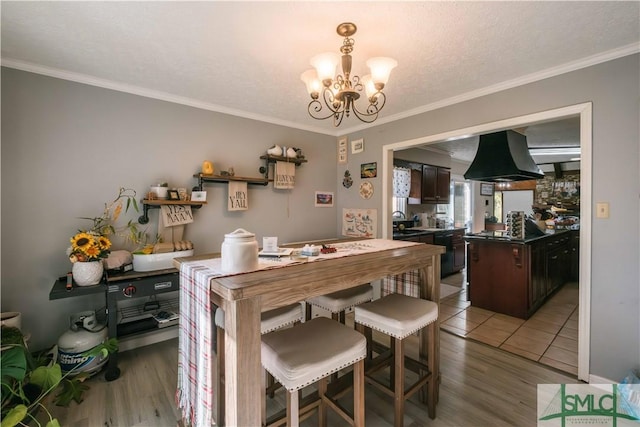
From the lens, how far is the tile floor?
7.93 ft

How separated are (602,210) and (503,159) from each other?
6.32 feet

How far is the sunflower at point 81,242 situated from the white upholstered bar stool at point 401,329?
6.35ft

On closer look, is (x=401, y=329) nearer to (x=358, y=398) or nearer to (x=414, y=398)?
(x=358, y=398)

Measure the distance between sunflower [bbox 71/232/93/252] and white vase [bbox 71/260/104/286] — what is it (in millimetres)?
123

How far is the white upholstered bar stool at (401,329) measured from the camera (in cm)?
151

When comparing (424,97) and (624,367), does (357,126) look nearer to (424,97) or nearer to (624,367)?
(424,97)

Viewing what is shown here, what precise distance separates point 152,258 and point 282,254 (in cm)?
139

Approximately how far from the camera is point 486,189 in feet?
23.5

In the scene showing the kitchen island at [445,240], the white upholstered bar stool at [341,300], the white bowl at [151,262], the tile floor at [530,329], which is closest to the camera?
the white upholstered bar stool at [341,300]

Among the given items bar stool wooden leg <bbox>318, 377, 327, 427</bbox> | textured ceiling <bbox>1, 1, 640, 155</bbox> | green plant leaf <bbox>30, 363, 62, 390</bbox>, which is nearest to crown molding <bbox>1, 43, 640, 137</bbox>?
textured ceiling <bbox>1, 1, 640, 155</bbox>

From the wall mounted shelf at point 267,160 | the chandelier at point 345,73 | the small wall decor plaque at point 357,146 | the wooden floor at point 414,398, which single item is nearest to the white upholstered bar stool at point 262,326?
the wooden floor at point 414,398

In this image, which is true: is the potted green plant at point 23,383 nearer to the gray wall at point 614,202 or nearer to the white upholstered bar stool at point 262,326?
the white upholstered bar stool at point 262,326

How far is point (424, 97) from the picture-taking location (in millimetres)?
2693

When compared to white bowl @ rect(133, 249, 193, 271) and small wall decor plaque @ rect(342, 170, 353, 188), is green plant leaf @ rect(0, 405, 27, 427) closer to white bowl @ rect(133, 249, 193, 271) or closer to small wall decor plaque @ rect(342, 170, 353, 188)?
white bowl @ rect(133, 249, 193, 271)
